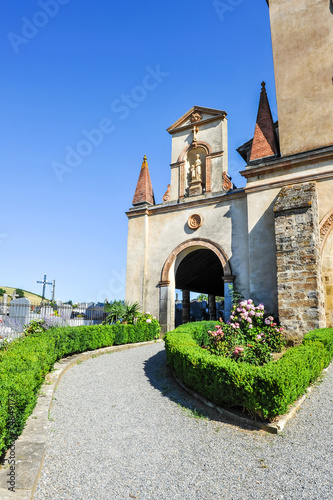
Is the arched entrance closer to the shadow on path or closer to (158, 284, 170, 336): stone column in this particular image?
(158, 284, 170, 336): stone column

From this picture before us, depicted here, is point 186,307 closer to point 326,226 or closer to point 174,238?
point 174,238

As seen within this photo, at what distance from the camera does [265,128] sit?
1280cm

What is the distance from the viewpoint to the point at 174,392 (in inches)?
249

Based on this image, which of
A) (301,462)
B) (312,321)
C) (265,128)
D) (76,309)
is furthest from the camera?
(76,309)

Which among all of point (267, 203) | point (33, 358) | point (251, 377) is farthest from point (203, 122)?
point (251, 377)

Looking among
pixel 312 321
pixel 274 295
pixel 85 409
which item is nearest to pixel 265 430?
pixel 85 409

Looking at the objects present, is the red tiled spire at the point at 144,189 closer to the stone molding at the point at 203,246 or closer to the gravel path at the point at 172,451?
the stone molding at the point at 203,246

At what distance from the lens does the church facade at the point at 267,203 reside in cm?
1028

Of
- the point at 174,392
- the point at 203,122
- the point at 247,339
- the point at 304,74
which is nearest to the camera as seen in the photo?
the point at 174,392

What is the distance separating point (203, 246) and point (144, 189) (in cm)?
→ 428

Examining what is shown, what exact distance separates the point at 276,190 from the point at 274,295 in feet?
12.1

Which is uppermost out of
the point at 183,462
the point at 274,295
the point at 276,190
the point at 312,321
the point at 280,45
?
the point at 280,45

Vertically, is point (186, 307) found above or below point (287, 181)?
below

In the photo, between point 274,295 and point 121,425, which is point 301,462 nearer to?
point 121,425
